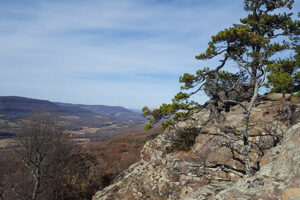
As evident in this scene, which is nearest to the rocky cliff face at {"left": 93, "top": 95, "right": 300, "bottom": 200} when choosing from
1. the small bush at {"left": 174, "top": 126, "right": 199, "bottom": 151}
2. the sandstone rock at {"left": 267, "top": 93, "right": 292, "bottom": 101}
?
the small bush at {"left": 174, "top": 126, "right": 199, "bottom": 151}

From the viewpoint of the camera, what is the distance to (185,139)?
12.0m

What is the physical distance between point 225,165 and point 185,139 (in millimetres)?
3355

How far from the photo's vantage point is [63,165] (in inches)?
834

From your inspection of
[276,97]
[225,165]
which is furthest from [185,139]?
[276,97]

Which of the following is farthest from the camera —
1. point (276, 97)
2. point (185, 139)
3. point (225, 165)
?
point (276, 97)

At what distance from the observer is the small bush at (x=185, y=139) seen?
38.4 ft

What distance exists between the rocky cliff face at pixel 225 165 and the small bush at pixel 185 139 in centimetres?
34

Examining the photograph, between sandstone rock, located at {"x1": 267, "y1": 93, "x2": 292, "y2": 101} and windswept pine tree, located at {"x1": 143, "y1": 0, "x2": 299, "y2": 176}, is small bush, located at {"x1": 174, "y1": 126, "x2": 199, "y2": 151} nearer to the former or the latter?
windswept pine tree, located at {"x1": 143, "y1": 0, "x2": 299, "y2": 176}

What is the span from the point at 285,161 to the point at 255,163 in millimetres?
3617

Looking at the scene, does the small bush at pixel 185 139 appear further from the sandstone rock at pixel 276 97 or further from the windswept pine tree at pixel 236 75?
the sandstone rock at pixel 276 97

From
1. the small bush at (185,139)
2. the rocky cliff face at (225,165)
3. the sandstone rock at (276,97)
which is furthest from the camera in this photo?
the sandstone rock at (276,97)

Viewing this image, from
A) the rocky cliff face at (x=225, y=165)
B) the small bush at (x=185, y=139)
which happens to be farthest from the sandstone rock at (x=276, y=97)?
the small bush at (x=185, y=139)

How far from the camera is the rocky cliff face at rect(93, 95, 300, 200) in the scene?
4.87 meters

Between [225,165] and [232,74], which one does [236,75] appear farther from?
[225,165]
